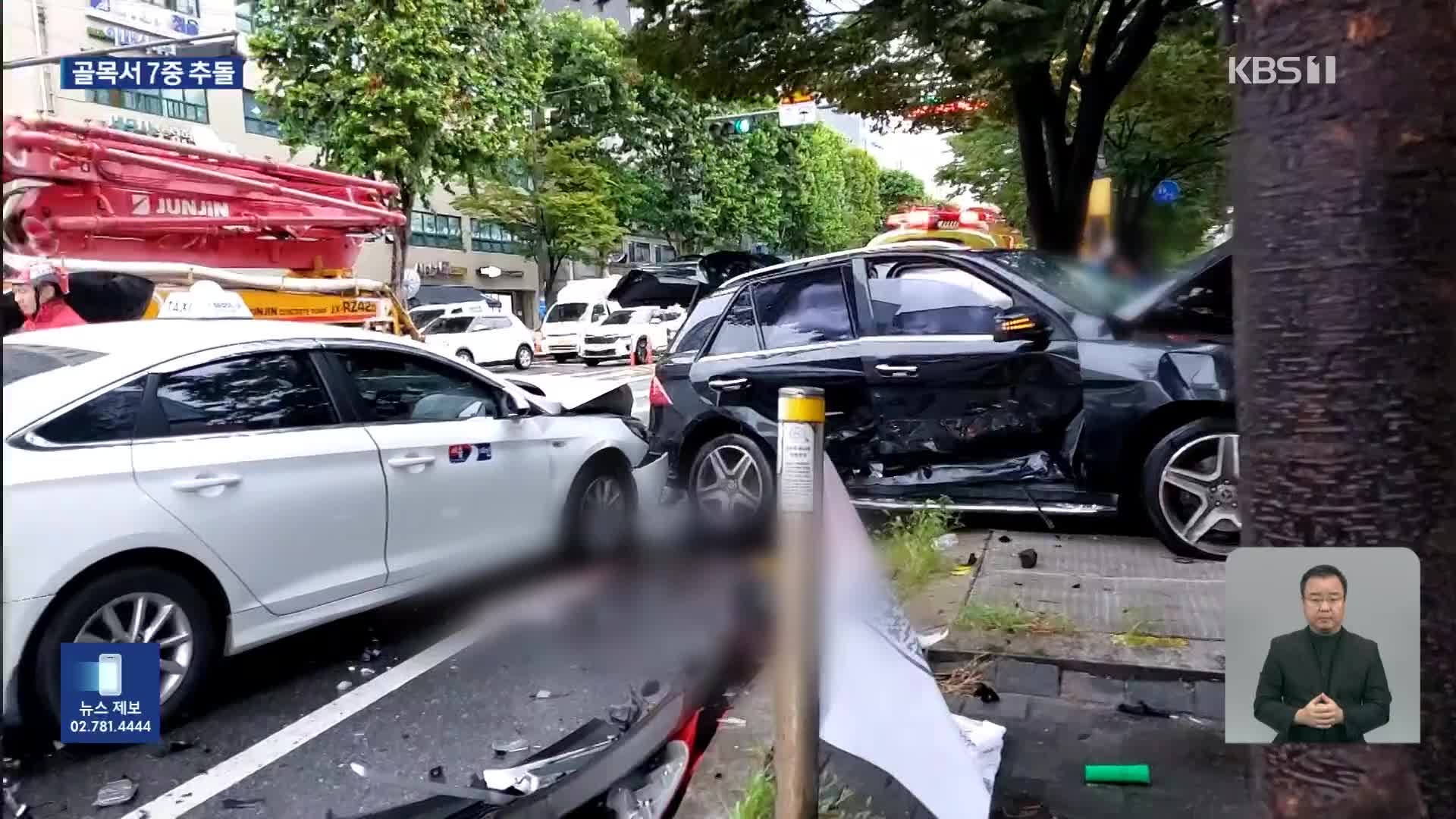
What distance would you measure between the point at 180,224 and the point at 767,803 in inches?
308

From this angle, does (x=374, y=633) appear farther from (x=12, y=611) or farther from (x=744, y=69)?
(x=744, y=69)

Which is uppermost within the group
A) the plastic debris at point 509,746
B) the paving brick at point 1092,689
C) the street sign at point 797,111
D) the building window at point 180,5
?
the building window at point 180,5

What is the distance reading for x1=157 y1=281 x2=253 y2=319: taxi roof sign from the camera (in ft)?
27.7

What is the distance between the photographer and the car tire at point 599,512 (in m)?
6.12

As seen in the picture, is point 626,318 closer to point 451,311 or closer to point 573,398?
point 451,311

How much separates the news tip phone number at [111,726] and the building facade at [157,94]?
5.39 m

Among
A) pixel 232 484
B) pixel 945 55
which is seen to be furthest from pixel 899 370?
pixel 232 484

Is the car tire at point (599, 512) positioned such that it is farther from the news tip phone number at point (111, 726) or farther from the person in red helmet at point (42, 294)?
the person in red helmet at point (42, 294)

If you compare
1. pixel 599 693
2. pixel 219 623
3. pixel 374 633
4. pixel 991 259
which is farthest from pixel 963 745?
pixel 991 259

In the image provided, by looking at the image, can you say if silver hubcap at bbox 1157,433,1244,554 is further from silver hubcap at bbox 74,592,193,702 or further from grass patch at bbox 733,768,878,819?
silver hubcap at bbox 74,592,193,702

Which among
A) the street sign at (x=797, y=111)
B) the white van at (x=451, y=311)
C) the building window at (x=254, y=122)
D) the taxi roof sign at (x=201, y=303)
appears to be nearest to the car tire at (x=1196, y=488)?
the taxi roof sign at (x=201, y=303)

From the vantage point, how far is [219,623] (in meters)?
4.27

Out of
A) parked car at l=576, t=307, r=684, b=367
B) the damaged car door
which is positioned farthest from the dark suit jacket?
parked car at l=576, t=307, r=684, b=367

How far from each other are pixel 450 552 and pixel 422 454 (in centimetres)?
50
